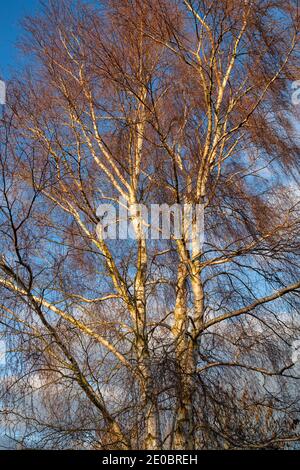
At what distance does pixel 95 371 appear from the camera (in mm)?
5555

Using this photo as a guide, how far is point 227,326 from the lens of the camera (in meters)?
6.28

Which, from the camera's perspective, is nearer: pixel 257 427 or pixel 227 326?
pixel 257 427

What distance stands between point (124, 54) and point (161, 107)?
3.89 feet

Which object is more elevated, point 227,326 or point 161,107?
point 161,107

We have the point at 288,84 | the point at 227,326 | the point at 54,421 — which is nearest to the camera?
the point at 54,421

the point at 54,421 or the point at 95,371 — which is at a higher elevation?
the point at 95,371

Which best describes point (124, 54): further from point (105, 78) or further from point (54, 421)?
point (54, 421)
